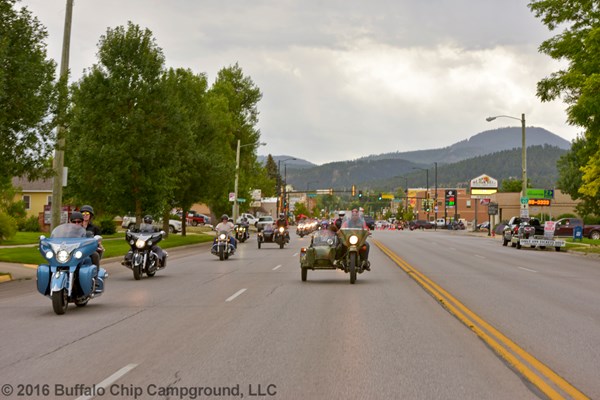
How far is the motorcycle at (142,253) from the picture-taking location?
769 inches

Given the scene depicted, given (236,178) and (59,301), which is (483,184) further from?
(59,301)

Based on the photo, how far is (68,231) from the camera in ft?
42.2

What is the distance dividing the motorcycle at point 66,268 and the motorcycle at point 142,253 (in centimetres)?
643

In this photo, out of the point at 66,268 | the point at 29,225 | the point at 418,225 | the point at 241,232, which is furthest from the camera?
the point at 418,225

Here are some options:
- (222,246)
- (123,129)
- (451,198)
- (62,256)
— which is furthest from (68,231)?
(451,198)

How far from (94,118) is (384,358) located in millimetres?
31375

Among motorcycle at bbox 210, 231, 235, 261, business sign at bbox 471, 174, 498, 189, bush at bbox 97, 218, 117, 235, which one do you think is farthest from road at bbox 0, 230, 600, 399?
business sign at bbox 471, 174, 498, 189

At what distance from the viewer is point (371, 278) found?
1988cm

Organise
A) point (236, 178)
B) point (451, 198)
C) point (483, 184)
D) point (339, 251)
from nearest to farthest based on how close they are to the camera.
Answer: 1. point (339, 251)
2. point (236, 178)
3. point (451, 198)
4. point (483, 184)

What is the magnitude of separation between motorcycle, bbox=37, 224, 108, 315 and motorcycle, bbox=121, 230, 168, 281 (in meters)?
6.43

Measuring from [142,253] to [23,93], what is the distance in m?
5.57

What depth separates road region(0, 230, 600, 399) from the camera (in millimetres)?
7031

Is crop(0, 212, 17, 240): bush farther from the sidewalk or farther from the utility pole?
the utility pole

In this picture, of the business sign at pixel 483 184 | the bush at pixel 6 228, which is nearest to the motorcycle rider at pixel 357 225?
the bush at pixel 6 228
